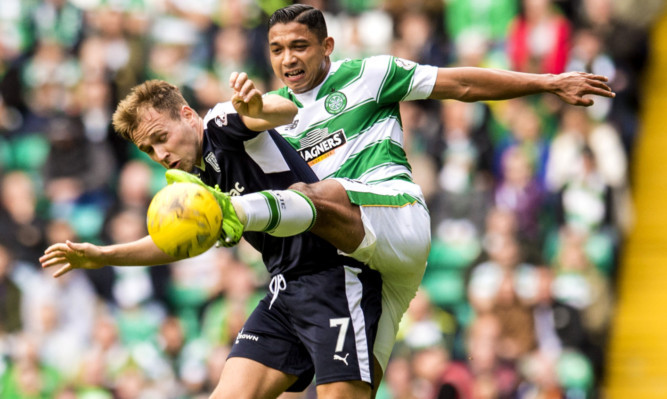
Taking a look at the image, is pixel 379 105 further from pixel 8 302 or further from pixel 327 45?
pixel 8 302

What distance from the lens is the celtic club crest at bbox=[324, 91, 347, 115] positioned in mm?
5938

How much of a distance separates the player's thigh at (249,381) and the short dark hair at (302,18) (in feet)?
5.98

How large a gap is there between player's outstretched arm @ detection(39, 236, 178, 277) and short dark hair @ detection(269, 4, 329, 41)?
1431 millimetres

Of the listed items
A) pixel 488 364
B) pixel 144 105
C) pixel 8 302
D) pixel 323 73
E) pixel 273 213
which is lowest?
pixel 488 364

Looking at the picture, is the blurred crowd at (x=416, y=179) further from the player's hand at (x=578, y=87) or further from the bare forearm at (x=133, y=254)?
the bare forearm at (x=133, y=254)

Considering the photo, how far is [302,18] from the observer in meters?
5.95

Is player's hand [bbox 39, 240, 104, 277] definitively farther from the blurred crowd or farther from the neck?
the blurred crowd

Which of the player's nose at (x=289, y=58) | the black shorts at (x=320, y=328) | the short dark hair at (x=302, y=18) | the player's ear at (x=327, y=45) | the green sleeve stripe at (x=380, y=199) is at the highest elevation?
the short dark hair at (x=302, y=18)

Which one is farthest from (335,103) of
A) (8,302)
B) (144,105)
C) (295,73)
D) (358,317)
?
(8,302)

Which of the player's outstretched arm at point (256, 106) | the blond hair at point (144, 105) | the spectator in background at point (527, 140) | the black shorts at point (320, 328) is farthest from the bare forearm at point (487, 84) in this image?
the spectator in background at point (527, 140)

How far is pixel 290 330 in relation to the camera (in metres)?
5.57

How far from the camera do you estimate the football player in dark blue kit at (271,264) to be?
529cm

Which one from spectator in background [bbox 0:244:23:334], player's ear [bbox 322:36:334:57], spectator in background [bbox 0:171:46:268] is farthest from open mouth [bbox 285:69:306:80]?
A: spectator in background [bbox 0:244:23:334]

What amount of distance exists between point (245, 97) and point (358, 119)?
1.21m
